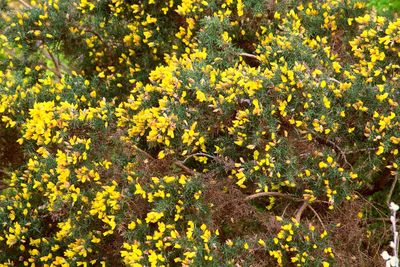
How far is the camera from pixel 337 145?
4.79 metres

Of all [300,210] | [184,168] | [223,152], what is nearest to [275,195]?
[300,210]

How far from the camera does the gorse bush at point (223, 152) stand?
4.39 metres

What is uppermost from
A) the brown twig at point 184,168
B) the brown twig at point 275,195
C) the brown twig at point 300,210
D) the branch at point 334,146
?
the branch at point 334,146

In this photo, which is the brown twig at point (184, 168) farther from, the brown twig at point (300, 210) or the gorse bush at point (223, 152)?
the brown twig at point (300, 210)

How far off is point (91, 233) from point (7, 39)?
237 centimetres

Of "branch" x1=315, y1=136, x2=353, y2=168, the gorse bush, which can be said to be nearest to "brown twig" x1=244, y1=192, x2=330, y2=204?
the gorse bush

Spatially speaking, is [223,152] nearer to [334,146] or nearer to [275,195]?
[275,195]

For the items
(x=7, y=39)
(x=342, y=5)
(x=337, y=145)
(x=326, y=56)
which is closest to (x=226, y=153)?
(x=337, y=145)

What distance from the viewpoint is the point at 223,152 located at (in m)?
4.69

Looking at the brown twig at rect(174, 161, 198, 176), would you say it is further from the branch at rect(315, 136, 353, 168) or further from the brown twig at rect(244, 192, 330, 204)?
the branch at rect(315, 136, 353, 168)

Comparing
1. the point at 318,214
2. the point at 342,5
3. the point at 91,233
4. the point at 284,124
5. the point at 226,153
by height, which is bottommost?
the point at 91,233

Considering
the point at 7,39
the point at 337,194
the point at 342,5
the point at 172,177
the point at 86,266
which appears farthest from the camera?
the point at 7,39

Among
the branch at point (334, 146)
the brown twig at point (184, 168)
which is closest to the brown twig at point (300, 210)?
the branch at point (334, 146)

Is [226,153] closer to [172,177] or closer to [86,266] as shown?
[172,177]
